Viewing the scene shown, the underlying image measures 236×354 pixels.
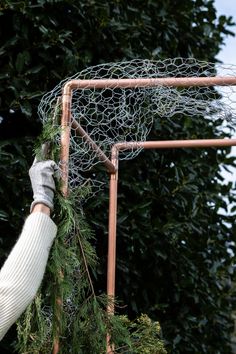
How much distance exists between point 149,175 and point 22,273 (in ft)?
7.24

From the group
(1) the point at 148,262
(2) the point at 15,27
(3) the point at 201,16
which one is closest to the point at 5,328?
(2) the point at 15,27

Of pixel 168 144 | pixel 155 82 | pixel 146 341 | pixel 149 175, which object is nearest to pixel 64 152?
pixel 155 82

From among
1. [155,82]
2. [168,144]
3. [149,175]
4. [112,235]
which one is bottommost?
[112,235]

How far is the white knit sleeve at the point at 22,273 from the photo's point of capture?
123 centimetres

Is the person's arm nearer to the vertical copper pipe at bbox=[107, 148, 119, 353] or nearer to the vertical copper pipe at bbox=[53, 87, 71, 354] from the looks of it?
the vertical copper pipe at bbox=[53, 87, 71, 354]

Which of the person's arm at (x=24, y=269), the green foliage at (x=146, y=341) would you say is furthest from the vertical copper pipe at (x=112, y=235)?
the person's arm at (x=24, y=269)

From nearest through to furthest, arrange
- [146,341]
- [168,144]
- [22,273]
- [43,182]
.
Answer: [22,273]
[43,182]
[146,341]
[168,144]

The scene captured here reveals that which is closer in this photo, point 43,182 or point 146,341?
point 43,182

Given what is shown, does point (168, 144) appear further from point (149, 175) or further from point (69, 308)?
point (69, 308)

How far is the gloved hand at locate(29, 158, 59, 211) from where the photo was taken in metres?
1.46

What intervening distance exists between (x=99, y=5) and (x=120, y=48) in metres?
0.22

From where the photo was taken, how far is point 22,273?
125cm

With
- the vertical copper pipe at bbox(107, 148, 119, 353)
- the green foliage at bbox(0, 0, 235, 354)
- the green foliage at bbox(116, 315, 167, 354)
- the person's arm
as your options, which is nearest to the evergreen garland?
the green foliage at bbox(116, 315, 167, 354)

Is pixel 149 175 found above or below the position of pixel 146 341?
above
